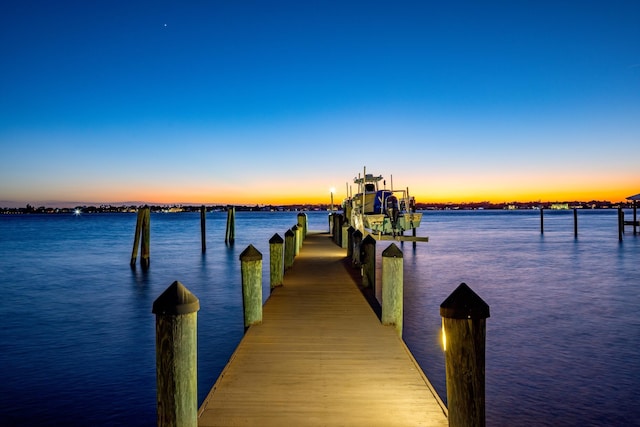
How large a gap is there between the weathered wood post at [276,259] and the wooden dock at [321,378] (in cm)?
222

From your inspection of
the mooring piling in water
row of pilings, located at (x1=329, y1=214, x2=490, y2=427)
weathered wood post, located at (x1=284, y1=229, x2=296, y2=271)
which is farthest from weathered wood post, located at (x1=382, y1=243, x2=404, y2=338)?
the mooring piling in water

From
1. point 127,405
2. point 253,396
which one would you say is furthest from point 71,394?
point 253,396

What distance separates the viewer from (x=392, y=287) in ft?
28.2

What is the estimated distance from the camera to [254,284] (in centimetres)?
875

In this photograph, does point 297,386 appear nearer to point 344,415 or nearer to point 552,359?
point 344,415

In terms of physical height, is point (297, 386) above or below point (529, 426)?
above

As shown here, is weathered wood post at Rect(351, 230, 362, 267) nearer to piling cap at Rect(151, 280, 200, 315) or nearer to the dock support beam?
the dock support beam

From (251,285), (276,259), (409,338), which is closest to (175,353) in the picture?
(251,285)

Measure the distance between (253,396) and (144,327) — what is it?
1001 cm

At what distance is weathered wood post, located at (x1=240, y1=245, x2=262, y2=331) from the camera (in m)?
8.77

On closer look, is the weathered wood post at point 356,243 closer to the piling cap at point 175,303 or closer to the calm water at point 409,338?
the calm water at point 409,338

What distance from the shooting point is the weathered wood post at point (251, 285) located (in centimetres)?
877

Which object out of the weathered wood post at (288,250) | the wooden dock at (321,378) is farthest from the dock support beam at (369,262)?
the weathered wood post at (288,250)

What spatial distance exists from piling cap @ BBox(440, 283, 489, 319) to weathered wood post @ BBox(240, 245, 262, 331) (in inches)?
198
